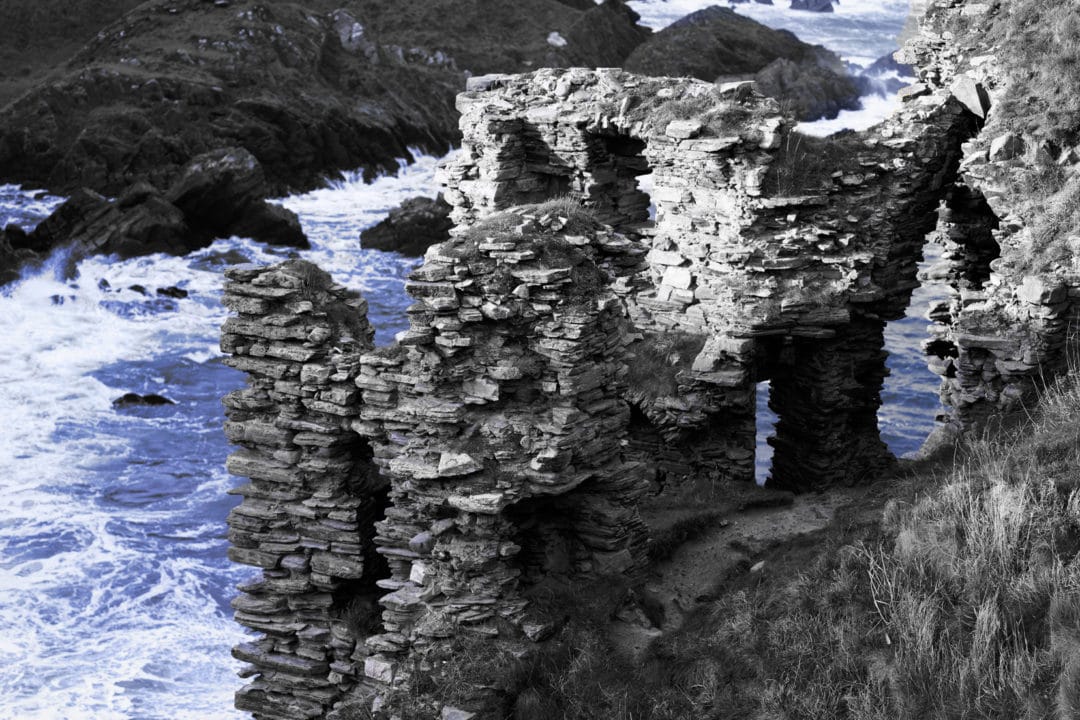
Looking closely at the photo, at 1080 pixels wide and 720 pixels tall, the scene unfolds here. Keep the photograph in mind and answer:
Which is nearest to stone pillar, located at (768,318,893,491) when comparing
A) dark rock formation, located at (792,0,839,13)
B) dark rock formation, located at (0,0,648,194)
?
dark rock formation, located at (0,0,648,194)

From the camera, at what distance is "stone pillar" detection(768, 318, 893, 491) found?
1875 cm

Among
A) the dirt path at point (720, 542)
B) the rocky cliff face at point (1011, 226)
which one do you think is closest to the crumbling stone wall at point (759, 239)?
the rocky cliff face at point (1011, 226)

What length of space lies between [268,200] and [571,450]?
42207mm

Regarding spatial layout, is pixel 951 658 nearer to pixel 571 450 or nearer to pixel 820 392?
pixel 571 450

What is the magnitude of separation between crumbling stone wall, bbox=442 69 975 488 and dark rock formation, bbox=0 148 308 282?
26820 millimetres

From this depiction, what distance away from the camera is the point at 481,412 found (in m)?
12.3

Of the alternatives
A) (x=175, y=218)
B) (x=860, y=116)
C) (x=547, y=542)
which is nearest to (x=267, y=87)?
(x=175, y=218)

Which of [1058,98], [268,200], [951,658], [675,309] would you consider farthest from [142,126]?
[951,658]

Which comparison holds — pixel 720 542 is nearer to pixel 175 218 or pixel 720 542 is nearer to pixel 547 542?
pixel 547 542

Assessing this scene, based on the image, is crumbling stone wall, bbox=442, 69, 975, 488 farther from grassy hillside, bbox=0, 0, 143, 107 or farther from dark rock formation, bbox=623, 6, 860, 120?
grassy hillside, bbox=0, 0, 143, 107

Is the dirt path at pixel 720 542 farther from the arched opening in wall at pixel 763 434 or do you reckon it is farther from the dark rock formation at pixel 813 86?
the dark rock formation at pixel 813 86

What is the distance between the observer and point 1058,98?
54.4 ft

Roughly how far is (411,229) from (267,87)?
17292 millimetres

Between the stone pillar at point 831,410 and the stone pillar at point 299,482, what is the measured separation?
837 centimetres
